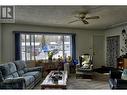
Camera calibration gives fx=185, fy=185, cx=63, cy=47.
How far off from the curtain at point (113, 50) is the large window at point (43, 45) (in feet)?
5.78

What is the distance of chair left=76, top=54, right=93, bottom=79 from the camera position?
704 cm

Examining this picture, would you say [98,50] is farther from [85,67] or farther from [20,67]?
[20,67]

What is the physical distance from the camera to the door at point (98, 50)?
8.80 m

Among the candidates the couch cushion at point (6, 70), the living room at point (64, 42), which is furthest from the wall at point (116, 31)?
the couch cushion at point (6, 70)

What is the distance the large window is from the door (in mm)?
1228

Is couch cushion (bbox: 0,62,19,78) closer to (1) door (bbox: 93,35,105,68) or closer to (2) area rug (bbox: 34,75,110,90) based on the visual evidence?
(2) area rug (bbox: 34,75,110,90)

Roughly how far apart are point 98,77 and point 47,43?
265cm

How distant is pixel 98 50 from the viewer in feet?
29.0

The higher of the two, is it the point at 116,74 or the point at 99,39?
the point at 99,39

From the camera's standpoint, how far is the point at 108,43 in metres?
8.48

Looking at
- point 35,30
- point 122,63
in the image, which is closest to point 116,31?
point 122,63

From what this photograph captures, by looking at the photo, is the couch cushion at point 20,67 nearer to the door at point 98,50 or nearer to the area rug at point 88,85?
the area rug at point 88,85
